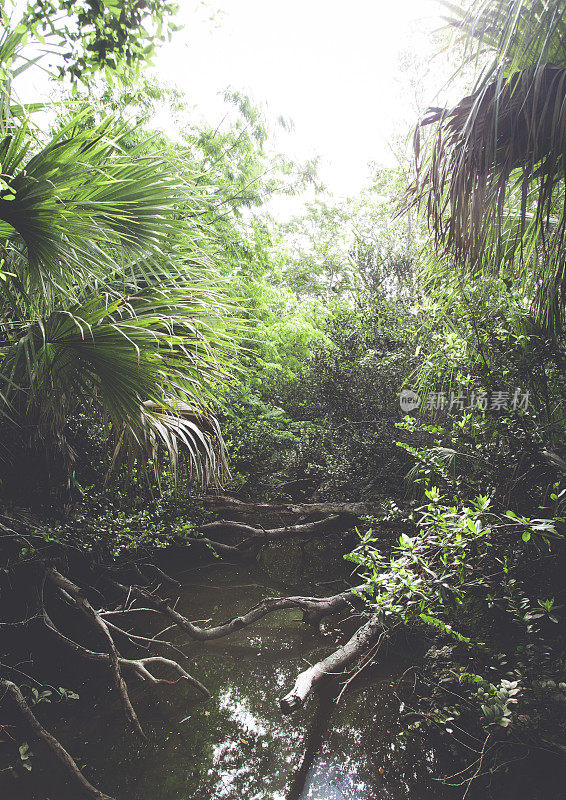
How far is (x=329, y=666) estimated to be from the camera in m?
2.49

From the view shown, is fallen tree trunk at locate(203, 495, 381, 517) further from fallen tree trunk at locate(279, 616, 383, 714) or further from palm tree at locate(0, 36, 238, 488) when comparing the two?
palm tree at locate(0, 36, 238, 488)

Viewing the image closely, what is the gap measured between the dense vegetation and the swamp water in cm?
19

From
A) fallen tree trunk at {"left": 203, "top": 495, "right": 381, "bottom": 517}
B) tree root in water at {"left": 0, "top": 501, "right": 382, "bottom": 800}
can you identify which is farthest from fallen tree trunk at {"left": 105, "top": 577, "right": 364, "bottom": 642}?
fallen tree trunk at {"left": 203, "top": 495, "right": 381, "bottom": 517}

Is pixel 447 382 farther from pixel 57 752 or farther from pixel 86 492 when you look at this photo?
pixel 57 752

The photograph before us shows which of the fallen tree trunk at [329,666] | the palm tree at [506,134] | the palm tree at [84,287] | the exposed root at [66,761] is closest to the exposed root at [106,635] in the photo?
the exposed root at [66,761]

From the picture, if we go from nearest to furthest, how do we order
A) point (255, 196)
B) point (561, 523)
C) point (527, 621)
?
point (561, 523)
point (527, 621)
point (255, 196)

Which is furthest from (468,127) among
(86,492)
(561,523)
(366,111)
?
(366,111)

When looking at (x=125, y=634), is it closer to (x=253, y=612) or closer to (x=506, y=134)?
(x=253, y=612)

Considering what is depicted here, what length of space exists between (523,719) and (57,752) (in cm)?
213

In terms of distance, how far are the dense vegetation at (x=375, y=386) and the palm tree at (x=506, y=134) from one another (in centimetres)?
1

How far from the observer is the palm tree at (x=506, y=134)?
186 cm

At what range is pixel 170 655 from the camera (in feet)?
10.9

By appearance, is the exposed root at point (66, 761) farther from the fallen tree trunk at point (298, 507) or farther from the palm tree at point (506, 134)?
the palm tree at point (506, 134)

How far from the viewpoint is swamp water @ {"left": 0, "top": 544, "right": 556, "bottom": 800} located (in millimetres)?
2158
